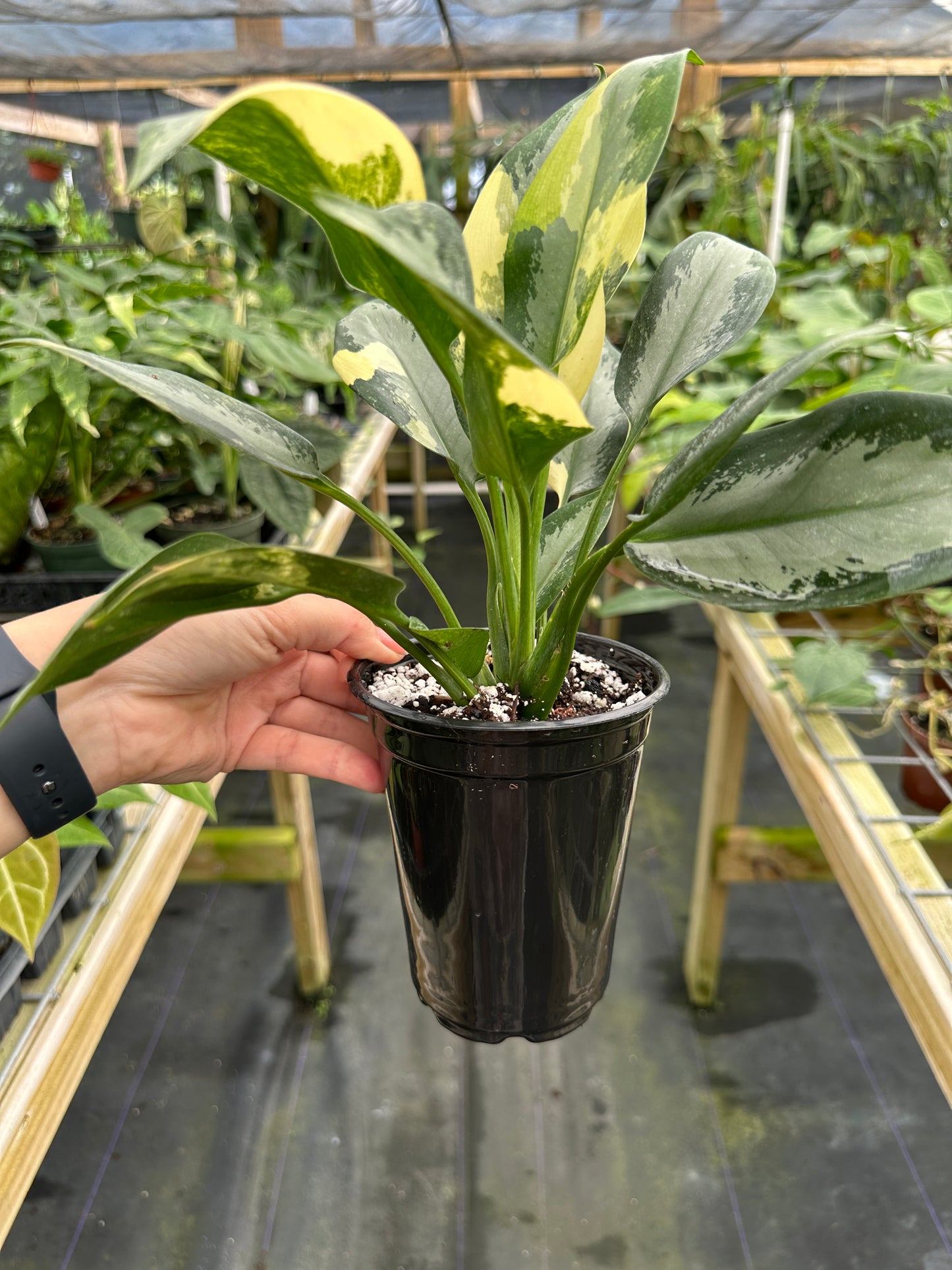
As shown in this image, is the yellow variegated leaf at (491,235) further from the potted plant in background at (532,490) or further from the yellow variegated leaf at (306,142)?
the yellow variegated leaf at (306,142)

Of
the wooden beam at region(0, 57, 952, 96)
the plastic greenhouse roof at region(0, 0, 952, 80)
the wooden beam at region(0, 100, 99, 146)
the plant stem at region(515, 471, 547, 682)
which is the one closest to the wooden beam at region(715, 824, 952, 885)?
the plant stem at region(515, 471, 547, 682)

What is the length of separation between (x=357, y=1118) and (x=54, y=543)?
0.83 m

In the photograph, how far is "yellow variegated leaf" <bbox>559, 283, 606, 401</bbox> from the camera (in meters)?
0.41

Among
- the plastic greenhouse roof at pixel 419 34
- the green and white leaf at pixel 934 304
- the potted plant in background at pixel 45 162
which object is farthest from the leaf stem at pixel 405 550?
the potted plant in background at pixel 45 162

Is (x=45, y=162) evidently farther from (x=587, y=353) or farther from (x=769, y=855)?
(x=587, y=353)

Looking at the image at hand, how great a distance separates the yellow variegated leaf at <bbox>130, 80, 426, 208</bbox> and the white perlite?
0.23 metres

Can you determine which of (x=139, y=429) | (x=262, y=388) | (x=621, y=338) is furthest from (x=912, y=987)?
(x=621, y=338)

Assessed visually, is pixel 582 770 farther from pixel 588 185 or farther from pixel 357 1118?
pixel 357 1118

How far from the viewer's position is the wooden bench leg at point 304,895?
129cm

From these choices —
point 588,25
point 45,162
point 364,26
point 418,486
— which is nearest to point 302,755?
point 364,26

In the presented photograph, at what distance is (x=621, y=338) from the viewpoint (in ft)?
7.77

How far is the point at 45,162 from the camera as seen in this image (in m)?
3.04

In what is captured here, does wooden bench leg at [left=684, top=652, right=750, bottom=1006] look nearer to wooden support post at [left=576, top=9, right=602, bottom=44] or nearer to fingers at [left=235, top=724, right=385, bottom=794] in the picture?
fingers at [left=235, top=724, right=385, bottom=794]

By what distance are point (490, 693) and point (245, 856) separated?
0.88 m
